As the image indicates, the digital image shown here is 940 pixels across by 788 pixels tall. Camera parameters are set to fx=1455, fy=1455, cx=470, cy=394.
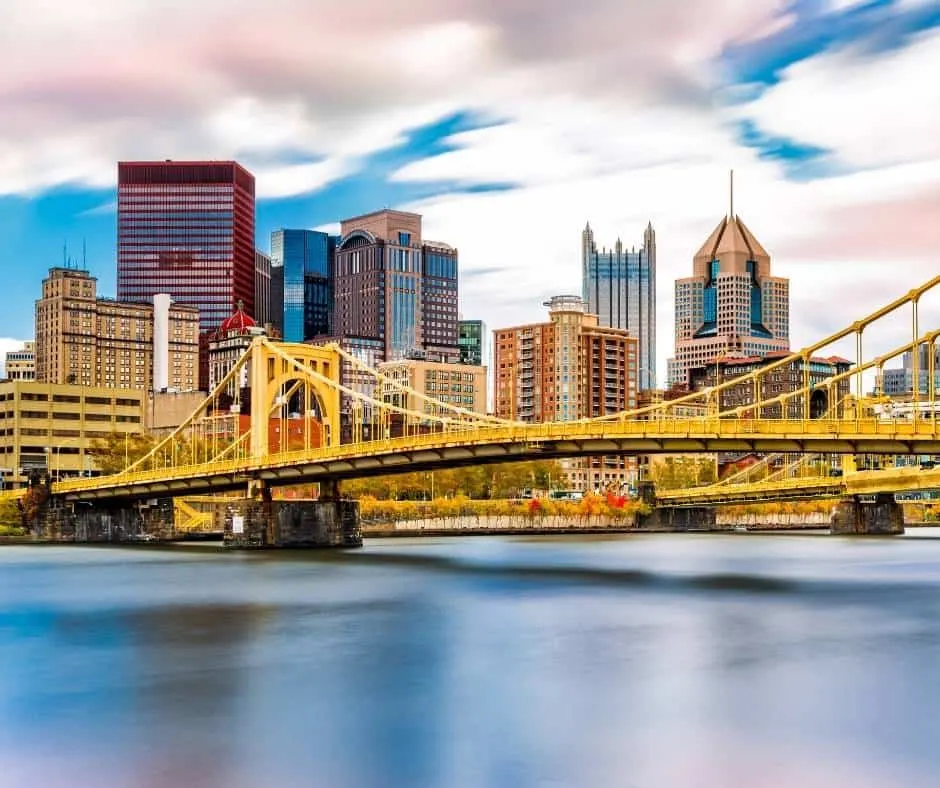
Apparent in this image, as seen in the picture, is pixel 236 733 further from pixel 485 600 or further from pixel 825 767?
pixel 485 600

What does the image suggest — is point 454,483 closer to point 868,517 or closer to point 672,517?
point 672,517

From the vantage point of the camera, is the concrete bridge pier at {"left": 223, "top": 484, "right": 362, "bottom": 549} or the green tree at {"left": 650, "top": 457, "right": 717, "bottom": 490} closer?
the concrete bridge pier at {"left": 223, "top": 484, "right": 362, "bottom": 549}

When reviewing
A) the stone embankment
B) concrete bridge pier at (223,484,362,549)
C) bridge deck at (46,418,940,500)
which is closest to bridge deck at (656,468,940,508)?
the stone embankment

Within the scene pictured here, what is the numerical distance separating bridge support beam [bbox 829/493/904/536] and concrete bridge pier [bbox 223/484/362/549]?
67.1m

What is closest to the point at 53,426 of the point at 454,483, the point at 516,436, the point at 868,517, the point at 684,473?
the point at 454,483

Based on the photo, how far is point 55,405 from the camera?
154625mm

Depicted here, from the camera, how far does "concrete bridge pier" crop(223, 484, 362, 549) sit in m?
86.9

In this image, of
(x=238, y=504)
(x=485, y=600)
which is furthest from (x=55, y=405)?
(x=485, y=600)

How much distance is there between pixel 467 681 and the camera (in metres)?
34.5

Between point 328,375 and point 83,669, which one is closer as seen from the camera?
point 83,669

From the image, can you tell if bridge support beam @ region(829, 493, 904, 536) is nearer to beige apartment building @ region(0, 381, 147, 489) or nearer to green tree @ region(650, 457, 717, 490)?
green tree @ region(650, 457, 717, 490)

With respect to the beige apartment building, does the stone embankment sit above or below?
below

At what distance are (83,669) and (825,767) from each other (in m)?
20.0

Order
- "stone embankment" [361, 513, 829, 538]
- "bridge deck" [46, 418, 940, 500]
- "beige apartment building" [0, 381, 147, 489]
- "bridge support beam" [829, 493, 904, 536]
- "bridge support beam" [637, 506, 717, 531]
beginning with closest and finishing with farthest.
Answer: "bridge deck" [46, 418, 940, 500] → "stone embankment" [361, 513, 829, 538] → "bridge support beam" [829, 493, 904, 536] → "beige apartment building" [0, 381, 147, 489] → "bridge support beam" [637, 506, 717, 531]
